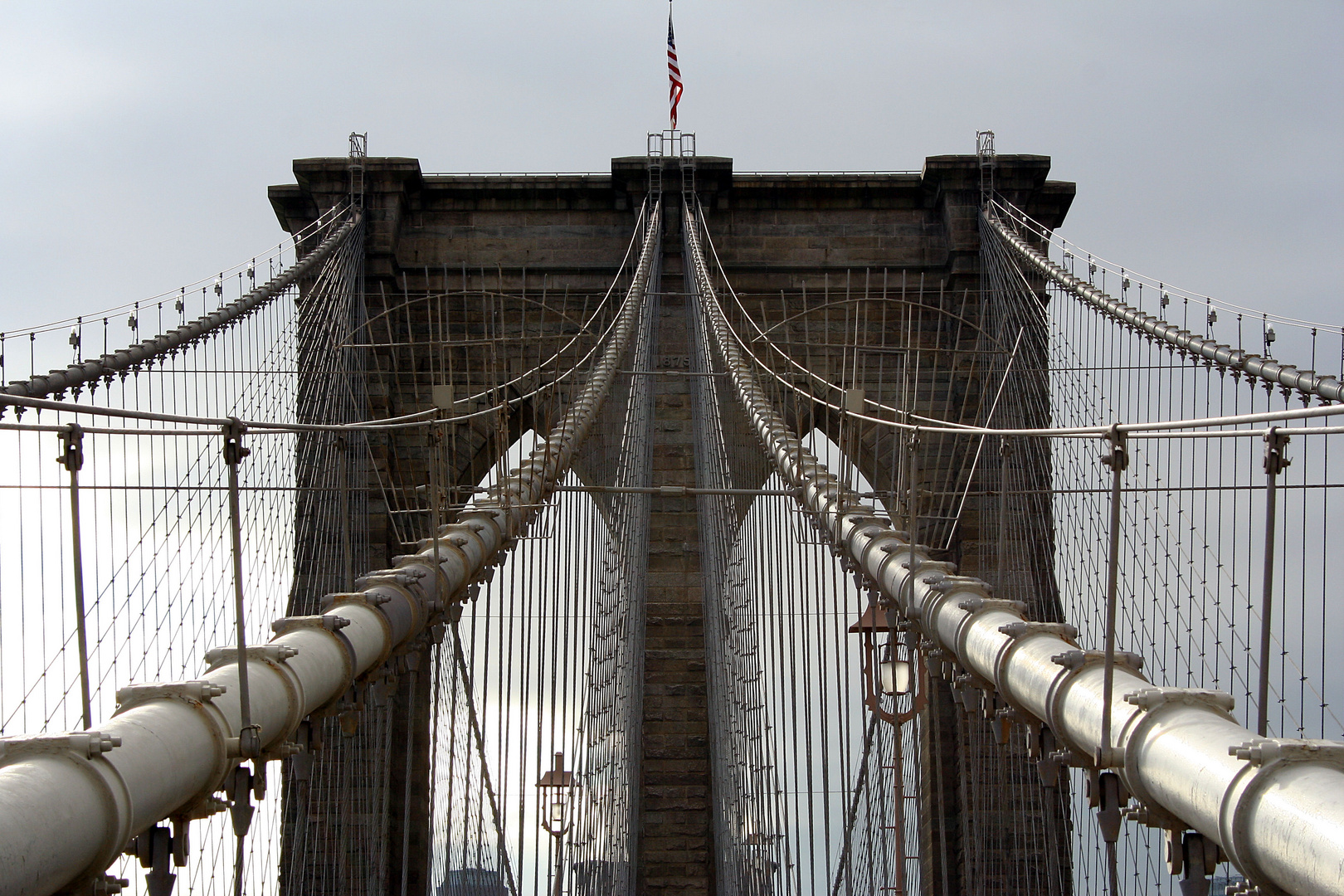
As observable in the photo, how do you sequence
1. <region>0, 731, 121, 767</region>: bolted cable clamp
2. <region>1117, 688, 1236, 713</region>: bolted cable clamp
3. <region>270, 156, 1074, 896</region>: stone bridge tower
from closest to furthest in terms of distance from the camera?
<region>0, 731, 121, 767</region>: bolted cable clamp, <region>1117, 688, 1236, 713</region>: bolted cable clamp, <region>270, 156, 1074, 896</region>: stone bridge tower

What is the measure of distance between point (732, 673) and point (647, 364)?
13.5 feet

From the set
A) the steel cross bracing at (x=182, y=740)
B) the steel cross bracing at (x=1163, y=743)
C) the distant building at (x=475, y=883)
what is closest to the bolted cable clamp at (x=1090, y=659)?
the steel cross bracing at (x=1163, y=743)

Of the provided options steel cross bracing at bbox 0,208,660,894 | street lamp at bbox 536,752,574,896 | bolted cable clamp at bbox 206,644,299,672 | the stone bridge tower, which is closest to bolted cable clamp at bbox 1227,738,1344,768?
steel cross bracing at bbox 0,208,660,894

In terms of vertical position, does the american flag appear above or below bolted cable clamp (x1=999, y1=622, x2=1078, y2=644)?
above

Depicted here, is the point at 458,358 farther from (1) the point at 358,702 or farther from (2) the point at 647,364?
(1) the point at 358,702

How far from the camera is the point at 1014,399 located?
48.9ft

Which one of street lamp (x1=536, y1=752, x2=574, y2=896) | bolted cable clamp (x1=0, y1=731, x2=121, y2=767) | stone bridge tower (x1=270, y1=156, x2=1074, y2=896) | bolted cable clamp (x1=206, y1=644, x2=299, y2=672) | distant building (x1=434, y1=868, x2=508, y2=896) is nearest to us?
bolted cable clamp (x1=0, y1=731, x2=121, y2=767)

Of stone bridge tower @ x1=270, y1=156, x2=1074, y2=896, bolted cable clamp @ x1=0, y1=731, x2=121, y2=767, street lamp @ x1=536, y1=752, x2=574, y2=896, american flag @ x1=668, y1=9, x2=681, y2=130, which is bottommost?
street lamp @ x1=536, y1=752, x2=574, y2=896

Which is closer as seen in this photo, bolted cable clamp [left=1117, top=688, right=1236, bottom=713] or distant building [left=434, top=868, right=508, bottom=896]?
bolted cable clamp [left=1117, top=688, right=1236, bottom=713]

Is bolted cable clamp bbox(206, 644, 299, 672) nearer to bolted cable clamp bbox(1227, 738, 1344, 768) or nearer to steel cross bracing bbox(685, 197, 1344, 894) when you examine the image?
steel cross bracing bbox(685, 197, 1344, 894)

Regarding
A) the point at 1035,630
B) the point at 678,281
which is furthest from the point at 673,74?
the point at 1035,630

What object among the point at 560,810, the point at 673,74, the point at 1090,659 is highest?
the point at 673,74

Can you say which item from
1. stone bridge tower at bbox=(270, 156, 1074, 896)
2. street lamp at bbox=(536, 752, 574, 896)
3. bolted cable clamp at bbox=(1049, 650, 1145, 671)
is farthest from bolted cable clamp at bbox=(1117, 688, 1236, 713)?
stone bridge tower at bbox=(270, 156, 1074, 896)

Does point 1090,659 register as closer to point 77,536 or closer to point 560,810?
point 77,536
